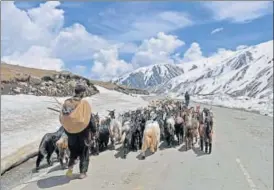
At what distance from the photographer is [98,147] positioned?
16469 millimetres

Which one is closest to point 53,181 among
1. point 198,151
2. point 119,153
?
point 119,153

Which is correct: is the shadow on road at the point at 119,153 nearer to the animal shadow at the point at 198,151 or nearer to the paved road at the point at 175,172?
the paved road at the point at 175,172

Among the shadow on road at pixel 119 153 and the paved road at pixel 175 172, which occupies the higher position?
the shadow on road at pixel 119 153

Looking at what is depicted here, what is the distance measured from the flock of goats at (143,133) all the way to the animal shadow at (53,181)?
201 centimetres

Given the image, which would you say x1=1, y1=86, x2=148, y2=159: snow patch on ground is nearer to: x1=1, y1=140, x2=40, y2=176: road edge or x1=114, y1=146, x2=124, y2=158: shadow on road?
x1=1, y1=140, x2=40, y2=176: road edge

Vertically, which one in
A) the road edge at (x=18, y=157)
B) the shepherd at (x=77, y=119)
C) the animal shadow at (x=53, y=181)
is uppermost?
the shepherd at (x=77, y=119)

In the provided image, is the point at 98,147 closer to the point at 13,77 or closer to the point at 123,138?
the point at 123,138

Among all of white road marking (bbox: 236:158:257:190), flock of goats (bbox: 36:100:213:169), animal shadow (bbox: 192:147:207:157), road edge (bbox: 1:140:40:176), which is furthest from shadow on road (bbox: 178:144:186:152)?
road edge (bbox: 1:140:40:176)

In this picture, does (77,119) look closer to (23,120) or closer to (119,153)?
(119,153)

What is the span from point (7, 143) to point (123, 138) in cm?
632

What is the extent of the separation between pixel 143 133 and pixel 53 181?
5.95 meters

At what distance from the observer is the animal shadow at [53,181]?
10805 mm

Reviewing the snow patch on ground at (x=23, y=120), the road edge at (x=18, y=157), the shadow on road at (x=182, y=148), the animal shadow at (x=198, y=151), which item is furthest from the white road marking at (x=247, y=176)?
the snow patch on ground at (x=23, y=120)

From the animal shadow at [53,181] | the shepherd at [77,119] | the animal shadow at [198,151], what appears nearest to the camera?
the shepherd at [77,119]
